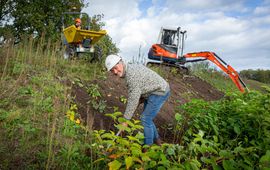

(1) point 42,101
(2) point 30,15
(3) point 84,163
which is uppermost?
(2) point 30,15

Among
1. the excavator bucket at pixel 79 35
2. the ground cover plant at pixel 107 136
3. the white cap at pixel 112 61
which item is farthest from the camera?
the excavator bucket at pixel 79 35

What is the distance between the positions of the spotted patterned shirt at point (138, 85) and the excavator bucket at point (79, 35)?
482 centimetres

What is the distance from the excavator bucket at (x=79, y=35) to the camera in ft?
26.9

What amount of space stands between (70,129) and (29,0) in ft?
43.1

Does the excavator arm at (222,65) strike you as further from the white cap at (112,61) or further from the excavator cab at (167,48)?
the white cap at (112,61)

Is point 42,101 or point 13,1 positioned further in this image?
point 13,1

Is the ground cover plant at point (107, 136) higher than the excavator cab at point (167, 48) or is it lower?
lower

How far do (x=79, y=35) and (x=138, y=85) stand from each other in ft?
16.9

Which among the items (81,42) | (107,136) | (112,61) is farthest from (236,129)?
(81,42)

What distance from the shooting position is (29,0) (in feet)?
48.8

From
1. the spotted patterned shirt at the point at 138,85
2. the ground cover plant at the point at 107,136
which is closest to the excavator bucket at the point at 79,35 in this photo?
the ground cover plant at the point at 107,136

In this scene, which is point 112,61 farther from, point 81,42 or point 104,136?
point 81,42

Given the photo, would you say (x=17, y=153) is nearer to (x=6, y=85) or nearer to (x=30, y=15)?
(x=6, y=85)

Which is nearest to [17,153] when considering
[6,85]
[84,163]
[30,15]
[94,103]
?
[84,163]
